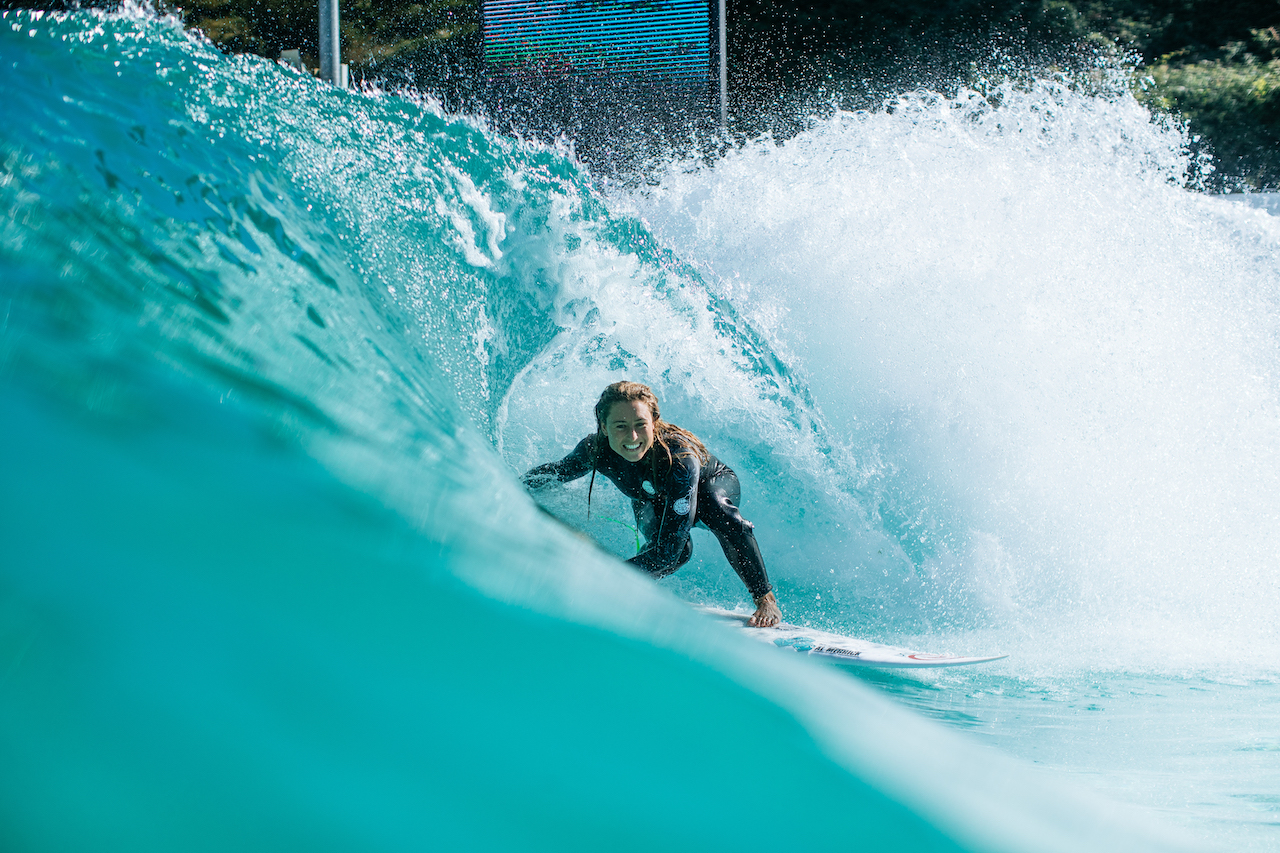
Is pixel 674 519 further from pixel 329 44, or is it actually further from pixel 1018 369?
pixel 329 44

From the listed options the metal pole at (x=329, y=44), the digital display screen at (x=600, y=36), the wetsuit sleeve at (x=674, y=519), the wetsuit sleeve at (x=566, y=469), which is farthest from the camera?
the digital display screen at (x=600, y=36)

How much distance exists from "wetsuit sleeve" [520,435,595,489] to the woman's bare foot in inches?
31.2

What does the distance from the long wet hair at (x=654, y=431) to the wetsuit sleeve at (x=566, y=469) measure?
0.09ft

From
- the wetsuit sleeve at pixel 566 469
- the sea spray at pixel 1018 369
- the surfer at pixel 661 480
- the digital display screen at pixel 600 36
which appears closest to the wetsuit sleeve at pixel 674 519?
the surfer at pixel 661 480

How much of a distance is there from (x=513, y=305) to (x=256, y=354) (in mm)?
2899

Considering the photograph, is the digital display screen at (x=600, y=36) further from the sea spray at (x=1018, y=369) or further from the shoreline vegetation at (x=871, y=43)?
the sea spray at (x=1018, y=369)

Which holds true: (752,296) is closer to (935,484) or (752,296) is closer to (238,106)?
(935,484)

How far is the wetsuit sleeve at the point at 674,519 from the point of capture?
134 inches

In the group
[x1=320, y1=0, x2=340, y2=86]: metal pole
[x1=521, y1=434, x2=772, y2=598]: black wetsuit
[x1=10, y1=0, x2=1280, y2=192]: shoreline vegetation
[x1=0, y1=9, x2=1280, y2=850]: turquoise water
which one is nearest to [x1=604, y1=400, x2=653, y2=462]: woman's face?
[x1=521, y1=434, x2=772, y2=598]: black wetsuit

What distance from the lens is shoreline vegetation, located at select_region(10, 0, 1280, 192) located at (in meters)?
15.1

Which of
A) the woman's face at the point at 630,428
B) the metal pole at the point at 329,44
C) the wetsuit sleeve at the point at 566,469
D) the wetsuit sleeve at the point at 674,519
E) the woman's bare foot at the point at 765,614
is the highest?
the metal pole at the point at 329,44

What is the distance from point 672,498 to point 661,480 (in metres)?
0.07

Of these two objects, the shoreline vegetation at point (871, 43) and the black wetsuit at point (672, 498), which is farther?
the shoreline vegetation at point (871, 43)

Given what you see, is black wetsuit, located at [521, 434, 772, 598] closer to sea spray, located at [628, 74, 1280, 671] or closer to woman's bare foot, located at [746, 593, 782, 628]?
woman's bare foot, located at [746, 593, 782, 628]
